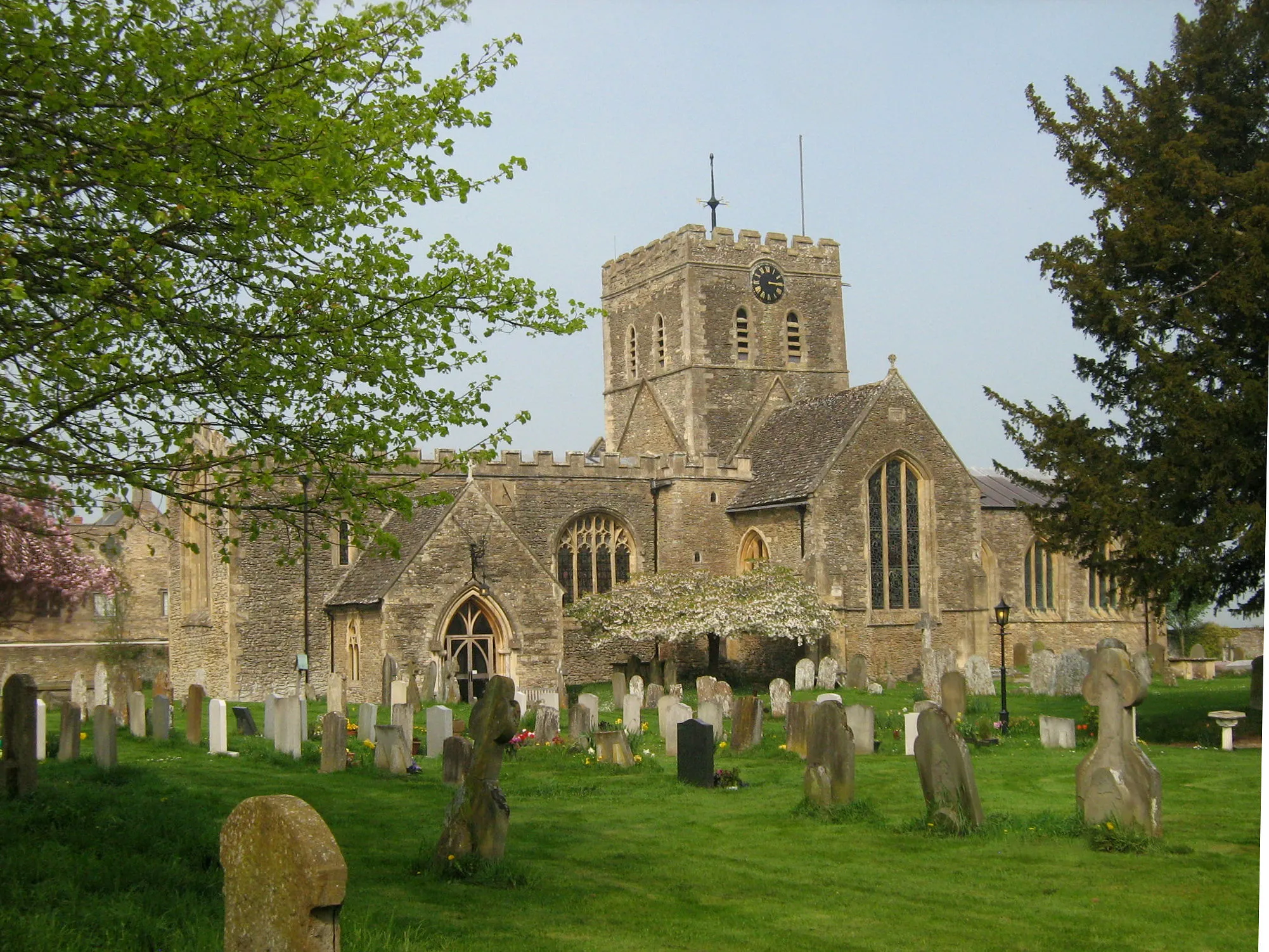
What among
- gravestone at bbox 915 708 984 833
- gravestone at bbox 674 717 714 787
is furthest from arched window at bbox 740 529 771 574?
gravestone at bbox 915 708 984 833

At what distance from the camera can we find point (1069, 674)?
27.0 m

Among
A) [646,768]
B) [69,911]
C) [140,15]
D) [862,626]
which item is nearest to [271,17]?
[140,15]

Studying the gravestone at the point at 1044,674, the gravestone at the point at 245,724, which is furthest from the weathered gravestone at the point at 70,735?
the gravestone at the point at 1044,674

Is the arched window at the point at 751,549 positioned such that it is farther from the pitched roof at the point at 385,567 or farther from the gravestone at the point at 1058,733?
the gravestone at the point at 1058,733

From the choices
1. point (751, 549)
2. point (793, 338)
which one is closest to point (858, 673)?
point (751, 549)

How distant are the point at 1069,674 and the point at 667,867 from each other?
18.6 meters

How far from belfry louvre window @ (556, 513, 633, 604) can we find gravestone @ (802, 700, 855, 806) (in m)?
20.4

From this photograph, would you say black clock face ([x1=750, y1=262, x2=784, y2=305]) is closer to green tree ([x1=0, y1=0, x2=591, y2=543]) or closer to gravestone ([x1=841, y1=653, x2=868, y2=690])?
gravestone ([x1=841, y1=653, x2=868, y2=690])

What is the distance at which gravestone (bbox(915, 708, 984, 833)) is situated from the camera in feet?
37.6

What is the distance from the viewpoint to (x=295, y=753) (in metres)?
17.2

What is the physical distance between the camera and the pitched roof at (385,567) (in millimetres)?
27875

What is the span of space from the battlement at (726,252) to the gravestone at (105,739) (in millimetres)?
26247

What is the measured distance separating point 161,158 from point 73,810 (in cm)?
559

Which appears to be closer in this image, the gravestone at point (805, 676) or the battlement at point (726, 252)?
the gravestone at point (805, 676)
